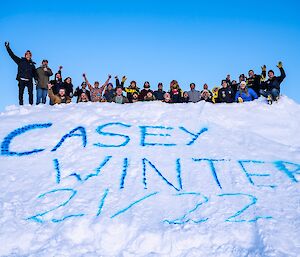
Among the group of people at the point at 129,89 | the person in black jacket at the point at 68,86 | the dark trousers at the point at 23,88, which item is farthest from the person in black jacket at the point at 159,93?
the dark trousers at the point at 23,88

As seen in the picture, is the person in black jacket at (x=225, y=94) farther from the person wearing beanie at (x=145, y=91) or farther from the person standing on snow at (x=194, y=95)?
the person wearing beanie at (x=145, y=91)

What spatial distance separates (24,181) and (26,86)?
4210 mm

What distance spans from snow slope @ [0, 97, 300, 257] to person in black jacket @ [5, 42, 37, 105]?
0.85m

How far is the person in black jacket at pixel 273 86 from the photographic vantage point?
34.5 ft

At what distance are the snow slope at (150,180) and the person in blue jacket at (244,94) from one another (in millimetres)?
585

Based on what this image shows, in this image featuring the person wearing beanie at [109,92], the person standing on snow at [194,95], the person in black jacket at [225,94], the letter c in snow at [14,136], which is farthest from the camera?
the person standing on snow at [194,95]

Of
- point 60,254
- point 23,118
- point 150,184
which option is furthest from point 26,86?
point 60,254

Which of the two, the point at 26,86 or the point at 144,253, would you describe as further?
the point at 26,86

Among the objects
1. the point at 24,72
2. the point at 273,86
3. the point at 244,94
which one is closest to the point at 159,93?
the point at 244,94

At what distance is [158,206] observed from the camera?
6535mm

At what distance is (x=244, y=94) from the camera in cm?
1095

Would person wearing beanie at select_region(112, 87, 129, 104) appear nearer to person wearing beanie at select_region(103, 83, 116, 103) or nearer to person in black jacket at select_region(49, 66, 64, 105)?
person wearing beanie at select_region(103, 83, 116, 103)

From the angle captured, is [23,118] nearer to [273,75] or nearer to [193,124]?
[193,124]

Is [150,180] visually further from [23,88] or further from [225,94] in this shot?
[23,88]
